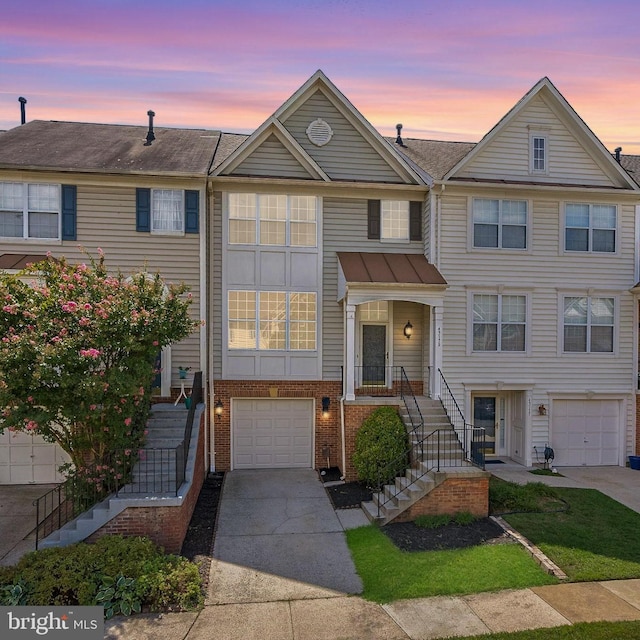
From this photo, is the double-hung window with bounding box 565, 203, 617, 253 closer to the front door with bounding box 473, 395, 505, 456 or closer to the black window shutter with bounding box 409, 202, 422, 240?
the black window shutter with bounding box 409, 202, 422, 240

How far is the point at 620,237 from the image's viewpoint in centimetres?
1445

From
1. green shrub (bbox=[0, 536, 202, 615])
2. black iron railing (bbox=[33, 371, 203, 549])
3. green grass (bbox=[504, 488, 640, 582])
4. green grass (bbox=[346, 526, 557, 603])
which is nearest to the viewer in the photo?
green shrub (bbox=[0, 536, 202, 615])

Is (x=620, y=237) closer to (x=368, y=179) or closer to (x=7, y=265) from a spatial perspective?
(x=368, y=179)

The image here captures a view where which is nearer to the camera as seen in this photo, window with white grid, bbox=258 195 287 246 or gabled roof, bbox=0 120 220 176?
gabled roof, bbox=0 120 220 176

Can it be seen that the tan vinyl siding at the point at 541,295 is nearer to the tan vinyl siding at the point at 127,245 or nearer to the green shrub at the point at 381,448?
the green shrub at the point at 381,448

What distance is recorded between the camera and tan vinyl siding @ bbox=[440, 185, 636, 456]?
13.9 meters

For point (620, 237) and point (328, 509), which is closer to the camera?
point (328, 509)

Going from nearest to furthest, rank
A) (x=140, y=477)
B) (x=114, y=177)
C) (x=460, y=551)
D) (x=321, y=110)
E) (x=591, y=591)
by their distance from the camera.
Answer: (x=591, y=591) < (x=460, y=551) < (x=140, y=477) < (x=114, y=177) < (x=321, y=110)

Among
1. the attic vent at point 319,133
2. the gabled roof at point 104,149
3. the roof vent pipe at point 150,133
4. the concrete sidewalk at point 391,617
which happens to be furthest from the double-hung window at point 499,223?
the roof vent pipe at point 150,133

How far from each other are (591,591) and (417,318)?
8.31 meters

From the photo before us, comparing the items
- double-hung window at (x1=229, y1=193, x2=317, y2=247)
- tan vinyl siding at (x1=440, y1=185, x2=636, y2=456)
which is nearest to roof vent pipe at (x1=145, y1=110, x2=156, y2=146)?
double-hung window at (x1=229, y1=193, x2=317, y2=247)

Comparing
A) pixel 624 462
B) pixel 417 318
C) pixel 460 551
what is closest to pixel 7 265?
pixel 417 318

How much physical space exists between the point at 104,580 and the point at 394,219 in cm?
1120

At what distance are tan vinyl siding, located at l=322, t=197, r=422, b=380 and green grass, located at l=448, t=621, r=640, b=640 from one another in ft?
27.2
